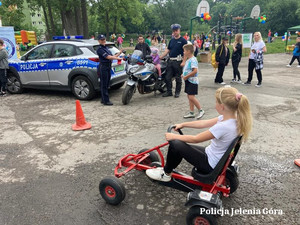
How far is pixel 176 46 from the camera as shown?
7375 mm

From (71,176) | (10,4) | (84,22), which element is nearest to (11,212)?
(71,176)

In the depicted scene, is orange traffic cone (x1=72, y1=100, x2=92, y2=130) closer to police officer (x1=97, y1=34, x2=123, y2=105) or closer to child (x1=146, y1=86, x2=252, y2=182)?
police officer (x1=97, y1=34, x2=123, y2=105)

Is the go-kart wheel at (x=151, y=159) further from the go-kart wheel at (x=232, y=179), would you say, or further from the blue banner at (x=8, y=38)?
the blue banner at (x=8, y=38)

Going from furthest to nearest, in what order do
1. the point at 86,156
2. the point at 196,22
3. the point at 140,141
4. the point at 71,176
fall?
the point at 196,22 → the point at 140,141 → the point at 86,156 → the point at 71,176

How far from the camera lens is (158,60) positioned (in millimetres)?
7953

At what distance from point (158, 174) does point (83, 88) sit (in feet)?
16.8

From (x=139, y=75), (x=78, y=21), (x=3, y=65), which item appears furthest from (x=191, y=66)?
(x=78, y=21)

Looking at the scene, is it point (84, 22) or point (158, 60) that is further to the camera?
point (84, 22)

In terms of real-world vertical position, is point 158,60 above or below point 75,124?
above

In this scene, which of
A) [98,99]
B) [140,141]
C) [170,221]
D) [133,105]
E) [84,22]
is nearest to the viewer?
[170,221]

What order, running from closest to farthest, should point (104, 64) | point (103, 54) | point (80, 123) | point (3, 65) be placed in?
point (80, 123) → point (103, 54) → point (104, 64) → point (3, 65)

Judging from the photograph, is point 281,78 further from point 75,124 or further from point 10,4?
point 10,4

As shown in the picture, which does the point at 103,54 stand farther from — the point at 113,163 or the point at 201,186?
the point at 201,186

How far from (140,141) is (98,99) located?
3.51m
